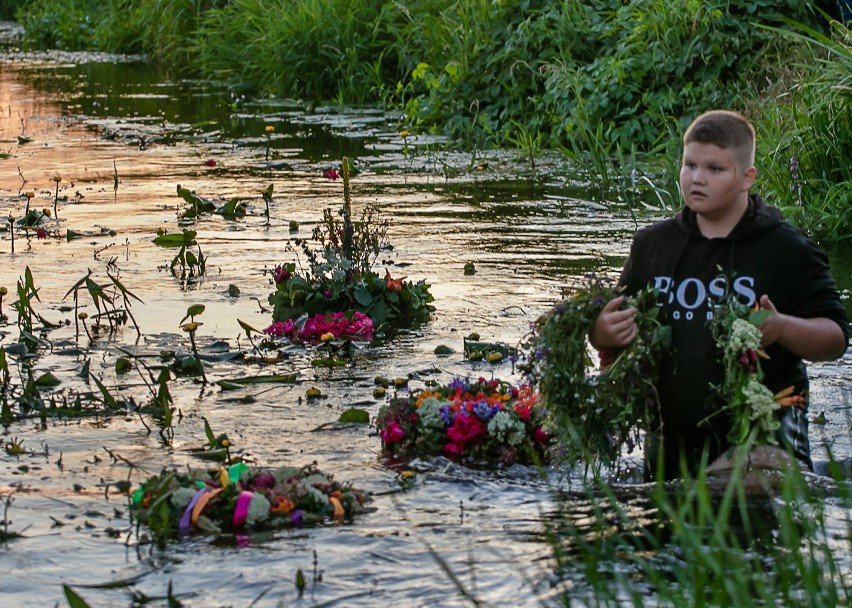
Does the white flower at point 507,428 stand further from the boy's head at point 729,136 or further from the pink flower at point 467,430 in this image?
the boy's head at point 729,136

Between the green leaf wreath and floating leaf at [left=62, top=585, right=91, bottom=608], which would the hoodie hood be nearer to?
the green leaf wreath

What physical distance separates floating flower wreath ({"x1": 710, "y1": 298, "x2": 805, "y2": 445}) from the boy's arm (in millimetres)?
77

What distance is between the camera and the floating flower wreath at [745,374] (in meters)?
4.79

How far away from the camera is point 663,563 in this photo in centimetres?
443

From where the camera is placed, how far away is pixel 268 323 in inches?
314

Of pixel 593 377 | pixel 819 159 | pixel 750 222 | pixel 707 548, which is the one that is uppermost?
pixel 819 159

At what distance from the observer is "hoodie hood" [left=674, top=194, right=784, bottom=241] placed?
5125mm

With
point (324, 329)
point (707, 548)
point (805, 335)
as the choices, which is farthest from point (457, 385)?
point (707, 548)

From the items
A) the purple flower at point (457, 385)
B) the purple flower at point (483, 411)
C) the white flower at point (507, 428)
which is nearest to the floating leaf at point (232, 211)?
the purple flower at point (457, 385)

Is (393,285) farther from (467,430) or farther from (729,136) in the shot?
(729,136)

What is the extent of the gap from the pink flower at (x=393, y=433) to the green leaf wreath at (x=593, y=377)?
0.73 m

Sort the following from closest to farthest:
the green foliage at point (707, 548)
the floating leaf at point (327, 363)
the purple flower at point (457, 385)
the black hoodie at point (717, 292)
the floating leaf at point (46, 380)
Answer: the green foliage at point (707, 548) → the black hoodie at point (717, 292) → the purple flower at point (457, 385) → the floating leaf at point (46, 380) → the floating leaf at point (327, 363)

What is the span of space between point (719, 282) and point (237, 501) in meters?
1.82

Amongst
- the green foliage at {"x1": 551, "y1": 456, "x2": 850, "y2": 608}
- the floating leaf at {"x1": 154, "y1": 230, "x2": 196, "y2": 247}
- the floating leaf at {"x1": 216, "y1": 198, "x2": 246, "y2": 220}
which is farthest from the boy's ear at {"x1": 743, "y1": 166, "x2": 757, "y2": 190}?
the floating leaf at {"x1": 216, "y1": 198, "x2": 246, "y2": 220}
